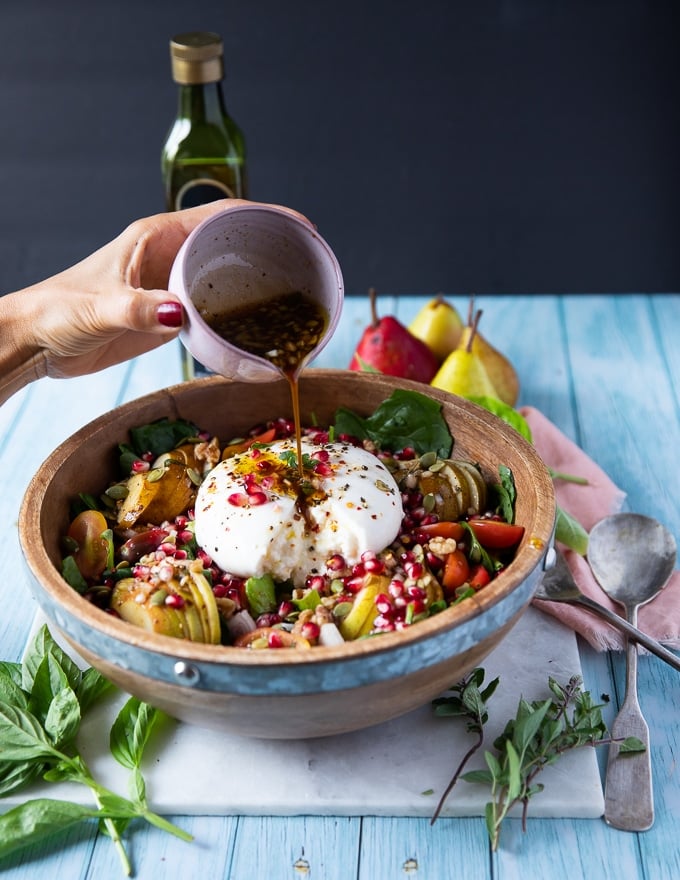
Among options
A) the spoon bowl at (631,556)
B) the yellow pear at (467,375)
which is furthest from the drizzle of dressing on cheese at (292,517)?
the yellow pear at (467,375)

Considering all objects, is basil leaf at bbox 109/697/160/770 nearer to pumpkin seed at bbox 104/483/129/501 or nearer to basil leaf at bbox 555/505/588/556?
pumpkin seed at bbox 104/483/129/501

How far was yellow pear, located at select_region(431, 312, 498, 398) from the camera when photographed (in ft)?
13.3

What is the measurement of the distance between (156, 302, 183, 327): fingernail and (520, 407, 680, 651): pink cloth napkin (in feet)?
4.36

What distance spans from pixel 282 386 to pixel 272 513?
2.28ft

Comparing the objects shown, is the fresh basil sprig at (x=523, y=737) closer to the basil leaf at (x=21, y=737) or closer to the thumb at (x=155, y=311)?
the basil leaf at (x=21, y=737)

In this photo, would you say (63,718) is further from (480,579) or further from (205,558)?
(480,579)

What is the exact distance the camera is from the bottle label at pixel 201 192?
4.25 metres

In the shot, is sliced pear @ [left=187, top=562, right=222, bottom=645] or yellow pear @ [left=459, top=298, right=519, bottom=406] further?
yellow pear @ [left=459, top=298, right=519, bottom=406]

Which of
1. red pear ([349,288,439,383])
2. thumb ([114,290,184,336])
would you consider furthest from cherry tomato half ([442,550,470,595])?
red pear ([349,288,439,383])

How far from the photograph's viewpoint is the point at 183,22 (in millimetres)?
5328

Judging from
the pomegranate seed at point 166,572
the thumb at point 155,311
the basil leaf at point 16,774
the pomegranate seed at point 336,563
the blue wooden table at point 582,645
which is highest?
the thumb at point 155,311

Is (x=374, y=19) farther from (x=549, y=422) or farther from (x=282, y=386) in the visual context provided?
(x=282, y=386)

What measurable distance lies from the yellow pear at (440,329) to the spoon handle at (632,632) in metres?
1.71

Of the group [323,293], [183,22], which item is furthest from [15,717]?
[183,22]
